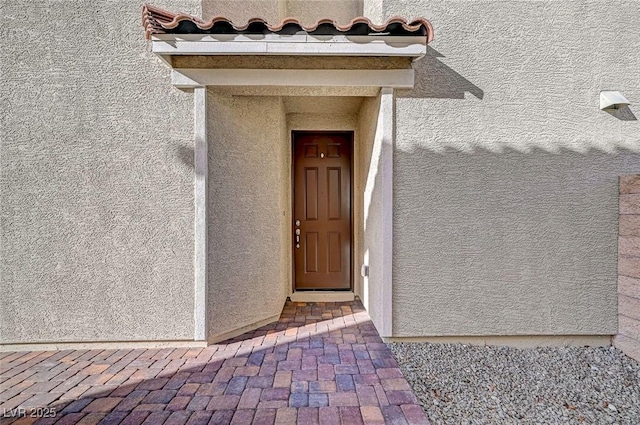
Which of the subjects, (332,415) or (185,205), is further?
(185,205)

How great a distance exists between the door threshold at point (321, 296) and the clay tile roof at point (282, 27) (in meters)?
5.29

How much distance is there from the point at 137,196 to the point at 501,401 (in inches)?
222

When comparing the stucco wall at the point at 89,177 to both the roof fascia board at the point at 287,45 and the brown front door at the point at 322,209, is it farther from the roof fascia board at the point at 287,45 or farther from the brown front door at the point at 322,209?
the brown front door at the point at 322,209

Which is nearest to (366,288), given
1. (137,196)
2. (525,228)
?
(525,228)

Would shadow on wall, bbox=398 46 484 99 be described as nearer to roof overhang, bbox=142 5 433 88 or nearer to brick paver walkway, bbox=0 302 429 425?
roof overhang, bbox=142 5 433 88

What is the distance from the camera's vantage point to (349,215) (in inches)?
302

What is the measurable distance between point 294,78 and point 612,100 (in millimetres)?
4835

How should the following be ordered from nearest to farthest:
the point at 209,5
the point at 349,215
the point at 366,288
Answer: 1. the point at 209,5
2. the point at 366,288
3. the point at 349,215

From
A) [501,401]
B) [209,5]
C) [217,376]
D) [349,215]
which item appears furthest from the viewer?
[349,215]

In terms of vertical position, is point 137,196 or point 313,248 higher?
point 137,196

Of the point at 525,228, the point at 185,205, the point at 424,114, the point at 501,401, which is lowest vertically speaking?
the point at 501,401

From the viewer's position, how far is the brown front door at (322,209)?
25.0 feet

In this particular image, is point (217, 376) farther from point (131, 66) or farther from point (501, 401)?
point (131, 66)

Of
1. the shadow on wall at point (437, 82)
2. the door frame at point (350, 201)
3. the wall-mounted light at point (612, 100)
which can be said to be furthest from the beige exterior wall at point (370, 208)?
the wall-mounted light at point (612, 100)
